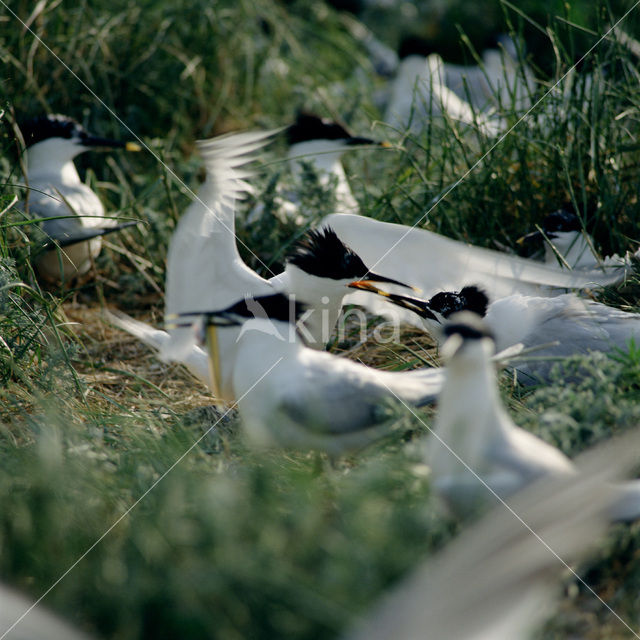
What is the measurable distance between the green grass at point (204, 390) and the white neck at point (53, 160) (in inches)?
7.8

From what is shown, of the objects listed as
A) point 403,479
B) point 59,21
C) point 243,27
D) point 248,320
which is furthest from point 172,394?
point 243,27

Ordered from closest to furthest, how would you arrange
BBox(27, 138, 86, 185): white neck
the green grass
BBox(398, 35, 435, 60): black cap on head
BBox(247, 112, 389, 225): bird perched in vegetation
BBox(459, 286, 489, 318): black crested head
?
the green grass, BBox(459, 286, 489, 318): black crested head, BBox(247, 112, 389, 225): bird perched in vegetation, BBox(27, 138, 86, 185): white neck, BBox(398, 35, 435, 60): black cap on head

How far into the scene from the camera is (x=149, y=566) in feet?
4.28

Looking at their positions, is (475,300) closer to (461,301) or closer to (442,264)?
(461,301)

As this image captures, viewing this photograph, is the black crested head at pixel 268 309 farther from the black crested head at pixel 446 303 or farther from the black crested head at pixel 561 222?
the black crested head at pixel 561 222

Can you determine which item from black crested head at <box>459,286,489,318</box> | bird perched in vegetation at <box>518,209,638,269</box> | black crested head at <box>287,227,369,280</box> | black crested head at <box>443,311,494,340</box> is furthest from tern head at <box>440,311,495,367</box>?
bird perched in vegetation at <box>518,209,638,269</box>

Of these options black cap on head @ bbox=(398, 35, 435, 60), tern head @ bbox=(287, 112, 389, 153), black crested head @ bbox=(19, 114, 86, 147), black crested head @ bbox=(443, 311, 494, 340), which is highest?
black crested head @ bbox=(443, 311, 494, 340)

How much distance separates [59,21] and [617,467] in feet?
13.0

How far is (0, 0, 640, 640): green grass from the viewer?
128cm

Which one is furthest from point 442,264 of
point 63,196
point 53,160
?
point 53,160

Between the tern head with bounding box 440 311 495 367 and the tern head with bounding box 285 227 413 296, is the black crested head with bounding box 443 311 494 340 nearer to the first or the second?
the tern head with bounding box 440 311 495 367

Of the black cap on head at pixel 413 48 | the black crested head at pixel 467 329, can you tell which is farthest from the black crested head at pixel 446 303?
the black cap on head at pixel 413 48

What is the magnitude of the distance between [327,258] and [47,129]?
82.0 inches

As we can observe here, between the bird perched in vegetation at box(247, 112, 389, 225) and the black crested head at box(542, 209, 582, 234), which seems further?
the bird perched in vegetation at box(247, 112, 389, 225)
